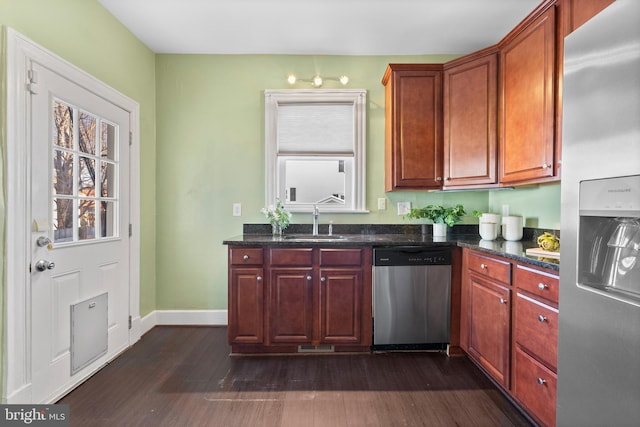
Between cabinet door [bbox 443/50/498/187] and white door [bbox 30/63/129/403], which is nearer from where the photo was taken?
white door [bbox 30/63/129/403]

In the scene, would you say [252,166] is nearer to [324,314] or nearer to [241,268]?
[241,268]

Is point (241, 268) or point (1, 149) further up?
point (1, 149)

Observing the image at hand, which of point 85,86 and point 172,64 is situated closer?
point 85,86

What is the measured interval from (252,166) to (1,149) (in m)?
1.80

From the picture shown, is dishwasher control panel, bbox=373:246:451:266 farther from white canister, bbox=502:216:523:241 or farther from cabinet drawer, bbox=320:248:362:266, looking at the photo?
white canister, bbox=502:216:523:241

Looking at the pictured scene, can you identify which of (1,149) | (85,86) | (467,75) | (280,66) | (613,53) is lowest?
(1,149)

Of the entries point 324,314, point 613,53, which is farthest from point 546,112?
point 324,314

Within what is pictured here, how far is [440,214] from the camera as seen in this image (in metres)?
2.88

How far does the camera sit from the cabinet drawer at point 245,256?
249 cm

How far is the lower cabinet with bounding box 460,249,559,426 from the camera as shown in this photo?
1.57 m

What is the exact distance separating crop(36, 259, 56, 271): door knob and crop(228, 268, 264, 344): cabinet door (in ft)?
3.56

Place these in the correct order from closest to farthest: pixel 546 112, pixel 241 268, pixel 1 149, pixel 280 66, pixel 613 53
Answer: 1. pixel 613 53
2. pixel 1 149
3. pixel 546 112
4. pixel 241 268
5. pixel 280 66

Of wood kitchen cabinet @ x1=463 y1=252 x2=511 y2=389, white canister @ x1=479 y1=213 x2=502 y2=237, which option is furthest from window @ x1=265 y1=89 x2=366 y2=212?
wood kitchen cabinet @ x1=463 y1=252 x2=511 y2=389

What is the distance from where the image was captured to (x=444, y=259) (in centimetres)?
253
